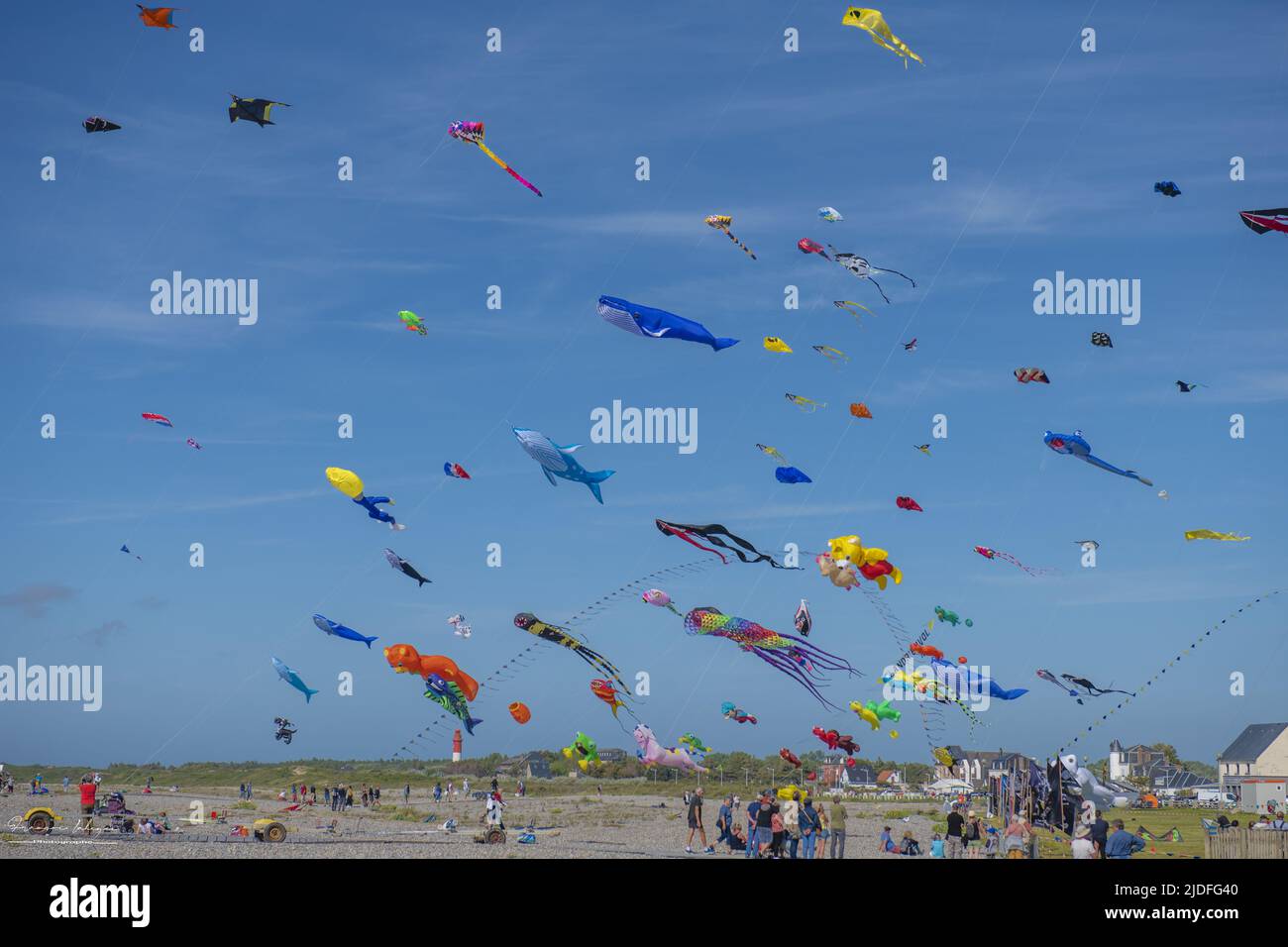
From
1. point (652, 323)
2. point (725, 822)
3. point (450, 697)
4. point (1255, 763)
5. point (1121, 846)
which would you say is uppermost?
point (652, 323)

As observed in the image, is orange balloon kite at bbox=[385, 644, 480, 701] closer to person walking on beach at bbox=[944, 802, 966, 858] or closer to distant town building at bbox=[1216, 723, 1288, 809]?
person walking on beach at bbox=[944, 802, 966, 858]

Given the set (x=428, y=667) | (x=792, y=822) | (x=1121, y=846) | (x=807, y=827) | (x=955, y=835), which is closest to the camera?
(x=1121, y=846)

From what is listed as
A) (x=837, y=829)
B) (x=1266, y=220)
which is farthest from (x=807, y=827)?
(x=1266, y=220)

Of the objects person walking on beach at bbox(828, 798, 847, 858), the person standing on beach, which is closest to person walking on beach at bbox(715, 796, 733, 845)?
the person standing on beach

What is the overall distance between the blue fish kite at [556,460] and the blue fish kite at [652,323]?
9.06ft

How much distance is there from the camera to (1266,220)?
29328mm

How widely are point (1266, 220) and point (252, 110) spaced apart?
22566 mm

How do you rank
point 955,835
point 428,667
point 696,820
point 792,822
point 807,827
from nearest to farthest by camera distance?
point 792,822 → point 807,827 → point 955,835 → point 696,820 → point 428,667

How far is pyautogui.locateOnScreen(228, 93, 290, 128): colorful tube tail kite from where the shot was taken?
99.1 feet

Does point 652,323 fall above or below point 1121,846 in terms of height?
above

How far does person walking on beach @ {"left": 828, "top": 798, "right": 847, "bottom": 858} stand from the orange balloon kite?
1053 centimetres

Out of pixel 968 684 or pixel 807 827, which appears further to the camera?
pixel 968 684

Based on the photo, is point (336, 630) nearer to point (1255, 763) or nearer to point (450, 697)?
point (450, 697)
